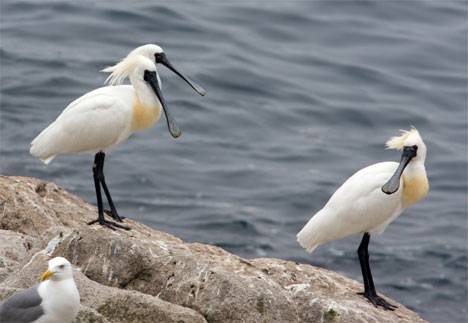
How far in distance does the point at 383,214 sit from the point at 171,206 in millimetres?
10275

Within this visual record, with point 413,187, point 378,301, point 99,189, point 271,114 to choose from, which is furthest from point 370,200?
point 271,114

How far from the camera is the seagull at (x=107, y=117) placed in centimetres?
1455

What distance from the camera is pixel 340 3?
36875mm

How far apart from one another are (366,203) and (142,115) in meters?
2.86

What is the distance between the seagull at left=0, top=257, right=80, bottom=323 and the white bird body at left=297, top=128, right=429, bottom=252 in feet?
13.9

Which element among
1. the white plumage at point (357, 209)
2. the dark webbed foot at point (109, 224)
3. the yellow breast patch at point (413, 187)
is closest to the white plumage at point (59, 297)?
the dark webbed foot at point (109, 224)

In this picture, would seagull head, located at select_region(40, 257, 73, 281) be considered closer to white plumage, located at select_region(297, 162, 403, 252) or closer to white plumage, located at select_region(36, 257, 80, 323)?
white plumage, located at select_region(36, 257, 80, 323)

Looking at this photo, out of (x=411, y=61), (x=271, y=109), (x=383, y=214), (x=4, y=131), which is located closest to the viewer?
(x=383, y=214)

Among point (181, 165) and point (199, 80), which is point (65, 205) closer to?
point (181, 165)

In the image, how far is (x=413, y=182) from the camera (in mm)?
14328

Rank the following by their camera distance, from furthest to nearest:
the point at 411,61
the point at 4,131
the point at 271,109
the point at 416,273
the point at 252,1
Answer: the point at 252,1, the point at 411,61, the point at 271,109, the point at 4,131, the point at 416,273

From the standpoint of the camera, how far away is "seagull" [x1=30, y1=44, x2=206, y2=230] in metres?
14.6

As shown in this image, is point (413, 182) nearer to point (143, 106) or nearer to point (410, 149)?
point (410, 149)

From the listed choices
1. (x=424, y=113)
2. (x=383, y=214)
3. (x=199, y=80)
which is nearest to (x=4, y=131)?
(x=199, y=80)
